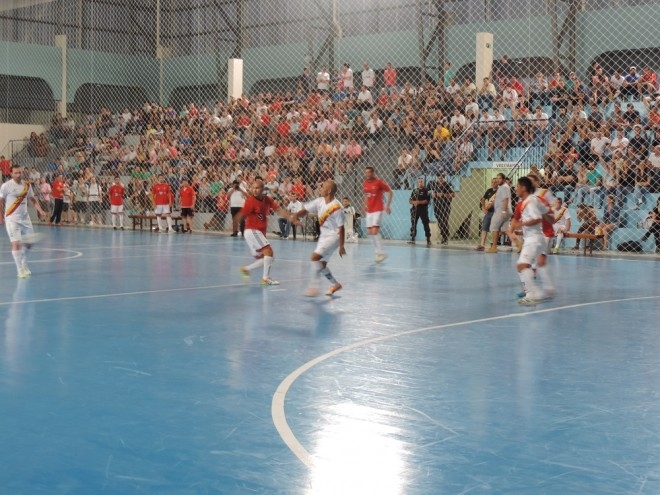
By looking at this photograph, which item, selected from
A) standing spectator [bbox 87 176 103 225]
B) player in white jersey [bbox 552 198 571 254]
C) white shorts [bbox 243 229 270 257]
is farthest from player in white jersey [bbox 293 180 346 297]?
standing spectator [bbox 87 176 103 225]

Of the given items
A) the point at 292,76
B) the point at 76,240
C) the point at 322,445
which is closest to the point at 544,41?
the point at 292,76

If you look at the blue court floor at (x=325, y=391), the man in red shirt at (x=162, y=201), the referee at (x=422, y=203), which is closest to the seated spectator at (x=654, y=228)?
the referee at (x=422, y=203)

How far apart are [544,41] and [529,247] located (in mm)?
21021

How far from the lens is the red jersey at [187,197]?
30.8 metres

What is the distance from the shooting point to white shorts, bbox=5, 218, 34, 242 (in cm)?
1512

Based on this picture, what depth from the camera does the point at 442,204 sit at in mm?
25469

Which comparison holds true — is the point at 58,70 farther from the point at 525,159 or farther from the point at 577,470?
the point at 577,470

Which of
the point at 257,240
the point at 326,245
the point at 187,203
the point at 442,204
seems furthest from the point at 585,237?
the point at 187,203

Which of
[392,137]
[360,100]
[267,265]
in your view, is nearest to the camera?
[267,265]

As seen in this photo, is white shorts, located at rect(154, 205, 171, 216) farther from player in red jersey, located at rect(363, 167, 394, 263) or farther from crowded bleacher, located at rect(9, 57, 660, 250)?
player in red jersey, located at rect(363, 167, 394, 263)

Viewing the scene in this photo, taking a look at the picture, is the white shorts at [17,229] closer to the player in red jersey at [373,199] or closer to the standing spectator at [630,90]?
the player in red jersey at [373,199]

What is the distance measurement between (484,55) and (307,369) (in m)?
25.2

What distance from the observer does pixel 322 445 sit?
18.1 ft

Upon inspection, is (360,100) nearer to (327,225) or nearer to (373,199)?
(373,199)
